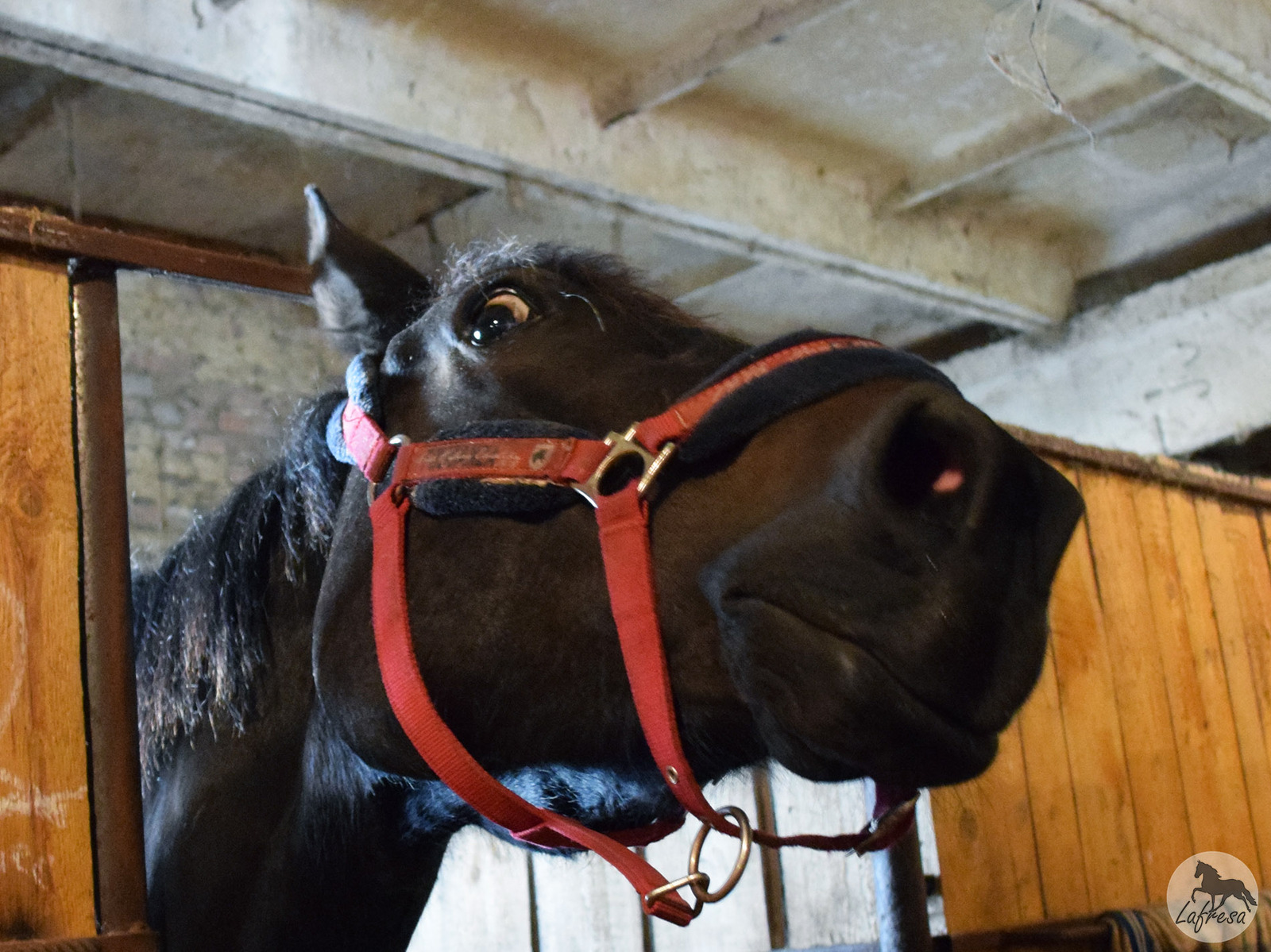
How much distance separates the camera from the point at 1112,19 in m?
2.97

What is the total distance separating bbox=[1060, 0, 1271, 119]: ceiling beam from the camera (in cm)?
296

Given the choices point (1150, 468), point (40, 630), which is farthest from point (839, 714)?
point (1150, 468)

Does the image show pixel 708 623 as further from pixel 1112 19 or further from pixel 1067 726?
pixel 1112 19

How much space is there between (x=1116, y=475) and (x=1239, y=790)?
0.85 meters

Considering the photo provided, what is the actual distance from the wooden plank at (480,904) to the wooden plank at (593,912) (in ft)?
0.26

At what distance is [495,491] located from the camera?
46.8 inches

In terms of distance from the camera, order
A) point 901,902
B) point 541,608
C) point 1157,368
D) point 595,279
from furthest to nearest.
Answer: point 1157,368, point 901,902, point 595,279, point 541,608

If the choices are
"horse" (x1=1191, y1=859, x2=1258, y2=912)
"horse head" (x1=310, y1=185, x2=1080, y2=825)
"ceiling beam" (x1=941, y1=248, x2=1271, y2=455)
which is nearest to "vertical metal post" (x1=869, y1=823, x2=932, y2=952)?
"horse" (x1=1191, y1=859, x2=1258, y2=912)

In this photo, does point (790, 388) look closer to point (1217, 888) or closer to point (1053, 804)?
point (1053, 804)

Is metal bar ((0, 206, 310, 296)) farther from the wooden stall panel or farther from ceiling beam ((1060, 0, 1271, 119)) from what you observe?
ceiling beam ((1060, 0, 1271, 119))

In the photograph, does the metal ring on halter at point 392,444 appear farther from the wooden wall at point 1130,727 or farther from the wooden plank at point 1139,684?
the wooden plank at point 1139,684

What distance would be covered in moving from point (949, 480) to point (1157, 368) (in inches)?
178

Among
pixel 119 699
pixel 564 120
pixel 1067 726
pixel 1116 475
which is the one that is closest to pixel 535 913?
pixel 1067 726

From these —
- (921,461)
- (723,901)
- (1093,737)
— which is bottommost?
(723,901)
